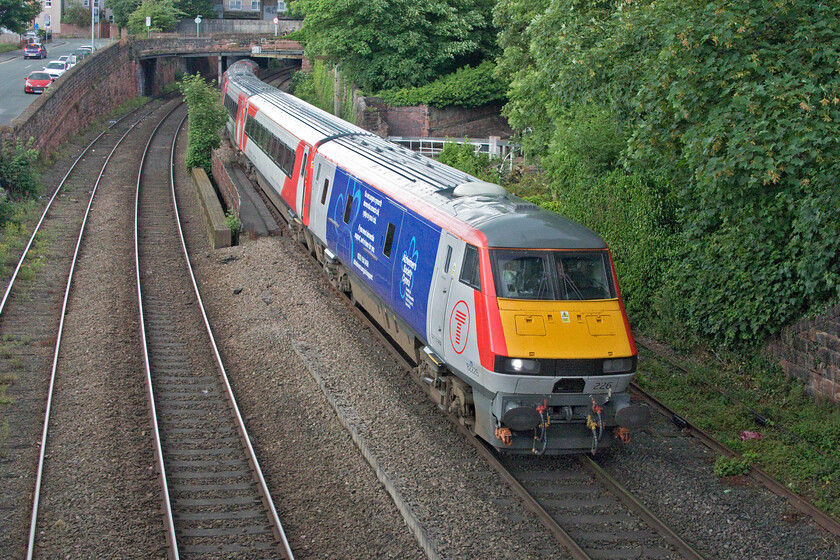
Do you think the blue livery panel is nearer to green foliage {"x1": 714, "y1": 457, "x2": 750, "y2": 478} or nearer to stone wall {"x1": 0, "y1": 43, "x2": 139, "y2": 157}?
green foliage {"x1": 714, "y1": 457, "x2": 750, "y2": 478}

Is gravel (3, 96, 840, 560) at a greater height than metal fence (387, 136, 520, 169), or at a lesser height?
lesser

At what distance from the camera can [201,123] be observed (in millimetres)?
26359

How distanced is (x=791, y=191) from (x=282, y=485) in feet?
22.9

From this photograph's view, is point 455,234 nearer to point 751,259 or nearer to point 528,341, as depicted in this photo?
point 528,341

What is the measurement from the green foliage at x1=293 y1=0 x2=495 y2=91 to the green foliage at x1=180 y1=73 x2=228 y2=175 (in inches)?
253

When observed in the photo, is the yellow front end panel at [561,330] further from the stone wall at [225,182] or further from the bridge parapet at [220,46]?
the bridge parapet at [220,46]

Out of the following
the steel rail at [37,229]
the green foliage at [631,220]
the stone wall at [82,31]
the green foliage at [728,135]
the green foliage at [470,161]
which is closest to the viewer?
the green foliage at [728,135]

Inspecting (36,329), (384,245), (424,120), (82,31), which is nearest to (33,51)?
(82,31)

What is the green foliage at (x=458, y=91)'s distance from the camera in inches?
1177

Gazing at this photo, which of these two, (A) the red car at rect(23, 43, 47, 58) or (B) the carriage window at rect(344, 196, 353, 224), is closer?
(B) the carriage window at rect(344, 196, 353, 224)

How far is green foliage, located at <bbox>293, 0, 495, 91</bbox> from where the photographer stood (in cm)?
3006

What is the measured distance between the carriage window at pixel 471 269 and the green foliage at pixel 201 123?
19251 mm

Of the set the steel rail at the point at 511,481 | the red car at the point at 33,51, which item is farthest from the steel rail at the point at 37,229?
the red car at the point at 33,51

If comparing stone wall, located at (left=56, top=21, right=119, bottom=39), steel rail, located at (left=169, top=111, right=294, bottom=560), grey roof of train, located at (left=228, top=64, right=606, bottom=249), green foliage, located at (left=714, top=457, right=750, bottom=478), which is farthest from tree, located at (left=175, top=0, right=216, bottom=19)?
green foliage, located at (left=714, top=457, right=750, bottom=478)
